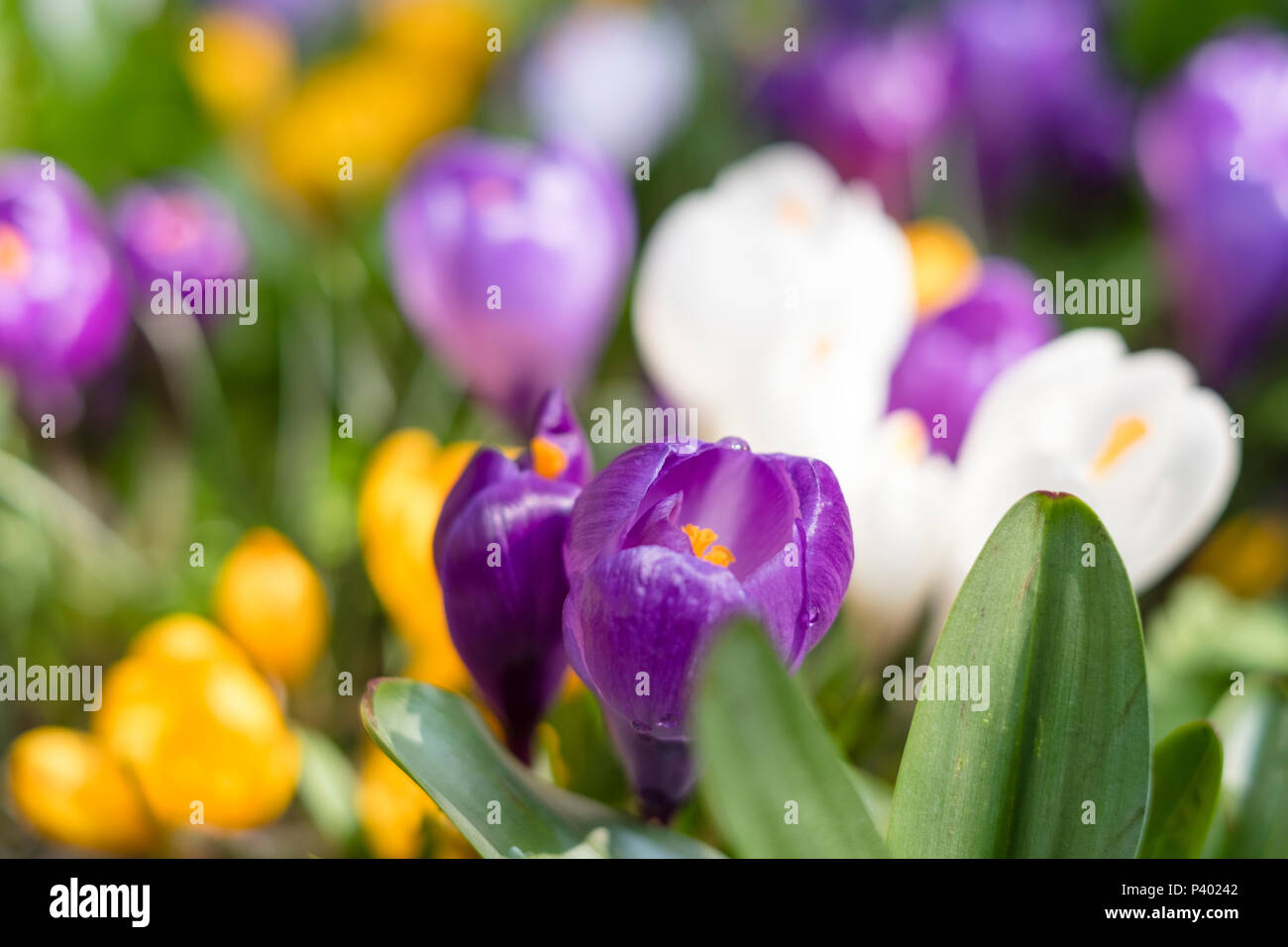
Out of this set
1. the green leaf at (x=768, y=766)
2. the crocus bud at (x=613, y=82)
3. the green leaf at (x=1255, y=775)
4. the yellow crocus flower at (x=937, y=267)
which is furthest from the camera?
the crocus bud at (x=613, y=82)

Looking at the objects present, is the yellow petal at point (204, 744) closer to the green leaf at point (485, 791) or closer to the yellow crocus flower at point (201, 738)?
the yellow crocus flower at point (201, 738)

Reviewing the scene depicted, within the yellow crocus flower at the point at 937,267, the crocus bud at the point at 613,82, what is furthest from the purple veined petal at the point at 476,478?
the crocus bud at the point at 613,82

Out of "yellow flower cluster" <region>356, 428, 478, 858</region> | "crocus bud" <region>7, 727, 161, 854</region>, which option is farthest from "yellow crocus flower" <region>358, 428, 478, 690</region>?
"crocus bud" <region>7, 727, 161, 854</region>

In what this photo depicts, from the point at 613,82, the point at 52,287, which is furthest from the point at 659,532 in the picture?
the point at 613,82

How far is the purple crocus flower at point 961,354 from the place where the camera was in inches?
14.1

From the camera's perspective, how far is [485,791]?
26cm

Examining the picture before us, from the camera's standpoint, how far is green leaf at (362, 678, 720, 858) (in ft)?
0.83

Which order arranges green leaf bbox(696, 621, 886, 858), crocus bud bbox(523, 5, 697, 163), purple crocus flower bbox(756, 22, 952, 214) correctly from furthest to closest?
→ crocus bud bbox(523, 5, 697, 163) → purple crocus flower bbox(756, 22, 952, 214) → green leaf bbox(696, 621, 886, 858)

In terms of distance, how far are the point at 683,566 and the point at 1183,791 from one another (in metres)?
0.15

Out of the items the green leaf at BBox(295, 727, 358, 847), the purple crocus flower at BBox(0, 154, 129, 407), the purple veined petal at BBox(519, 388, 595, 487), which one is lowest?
the green leaf at BBox(295, 727, 358, 847)

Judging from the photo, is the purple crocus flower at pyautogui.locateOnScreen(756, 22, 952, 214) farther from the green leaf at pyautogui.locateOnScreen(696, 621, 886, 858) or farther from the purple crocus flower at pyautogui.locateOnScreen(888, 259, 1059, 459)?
the green leaf at pyautogui.locateOnScreen(696, 621, 886, 858)

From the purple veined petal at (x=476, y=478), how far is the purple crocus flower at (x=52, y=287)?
0.92ft

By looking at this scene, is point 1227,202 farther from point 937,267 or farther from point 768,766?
point 768,766
